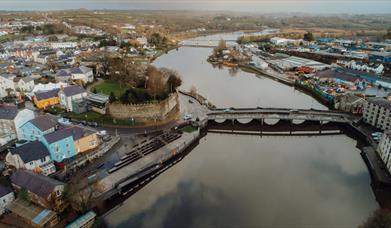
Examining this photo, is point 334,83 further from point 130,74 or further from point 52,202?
point 52,202

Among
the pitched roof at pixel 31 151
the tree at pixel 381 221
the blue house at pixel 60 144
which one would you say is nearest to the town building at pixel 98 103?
the blue house at pixel 60 144

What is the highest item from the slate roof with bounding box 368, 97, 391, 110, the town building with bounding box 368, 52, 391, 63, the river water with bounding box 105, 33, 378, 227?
the town building with bounding box 368, 52, 391, 63

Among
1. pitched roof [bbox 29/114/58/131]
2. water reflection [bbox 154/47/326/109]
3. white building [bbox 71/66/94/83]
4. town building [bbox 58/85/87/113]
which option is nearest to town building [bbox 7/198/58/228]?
pitched roof [bbox 29/114/58/131]

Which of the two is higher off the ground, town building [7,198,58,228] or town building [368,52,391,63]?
town building [368,52,391,63]

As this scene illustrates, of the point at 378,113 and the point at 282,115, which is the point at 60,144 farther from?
the point at 378,113

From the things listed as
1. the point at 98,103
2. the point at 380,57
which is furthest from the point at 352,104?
the point at 380,57

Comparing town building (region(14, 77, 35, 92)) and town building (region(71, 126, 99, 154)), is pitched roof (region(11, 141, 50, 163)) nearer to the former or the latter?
town building (region(71, 126, 99, 154))

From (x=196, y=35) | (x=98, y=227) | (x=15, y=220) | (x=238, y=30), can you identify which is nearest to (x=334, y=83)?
(x=98, y=227)
